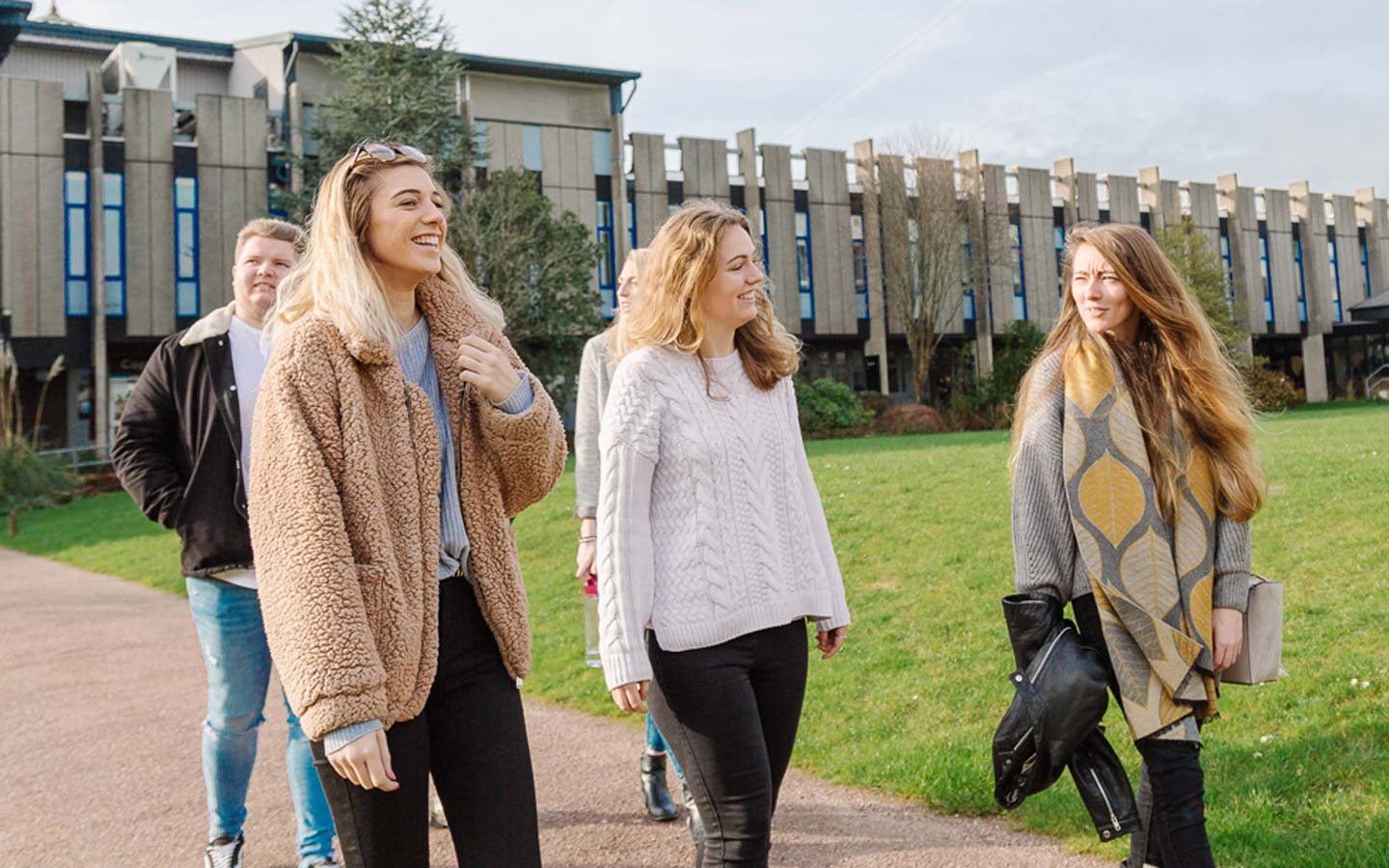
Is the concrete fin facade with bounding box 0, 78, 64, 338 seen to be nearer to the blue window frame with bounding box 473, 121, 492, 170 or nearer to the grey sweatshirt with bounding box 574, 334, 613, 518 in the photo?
the blue window frame with bounding box 473, 121, 492, 170

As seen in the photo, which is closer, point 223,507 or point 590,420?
point 223,507

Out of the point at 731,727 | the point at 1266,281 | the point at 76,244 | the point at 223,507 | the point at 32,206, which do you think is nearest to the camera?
the point at 731,727

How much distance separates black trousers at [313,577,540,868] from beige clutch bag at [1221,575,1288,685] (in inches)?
82.1

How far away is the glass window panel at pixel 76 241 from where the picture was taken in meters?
30.8

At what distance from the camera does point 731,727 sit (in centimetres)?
287

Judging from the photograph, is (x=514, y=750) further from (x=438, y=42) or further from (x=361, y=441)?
(x=438, y=42)

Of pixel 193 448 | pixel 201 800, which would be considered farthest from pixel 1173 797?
pixel 201 800

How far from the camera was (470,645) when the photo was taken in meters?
2.44

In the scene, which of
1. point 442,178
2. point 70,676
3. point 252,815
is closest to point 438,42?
point 442,178

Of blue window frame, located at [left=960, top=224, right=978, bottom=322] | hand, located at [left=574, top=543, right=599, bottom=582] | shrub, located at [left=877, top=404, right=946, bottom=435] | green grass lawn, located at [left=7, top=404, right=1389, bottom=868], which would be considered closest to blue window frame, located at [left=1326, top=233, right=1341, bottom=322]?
blue window frame, located at [left=960, top=224, right=978, bottom=322]

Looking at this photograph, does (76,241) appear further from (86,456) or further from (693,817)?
(693,817)

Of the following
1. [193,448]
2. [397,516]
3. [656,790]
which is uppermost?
[193,448]

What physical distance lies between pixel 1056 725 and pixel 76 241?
109 feet

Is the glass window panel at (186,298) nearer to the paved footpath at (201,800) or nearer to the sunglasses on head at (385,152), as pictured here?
the paved footpath at (201,800)
